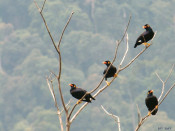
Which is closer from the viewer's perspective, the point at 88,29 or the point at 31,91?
the point at 31,91

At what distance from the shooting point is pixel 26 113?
4753 cm

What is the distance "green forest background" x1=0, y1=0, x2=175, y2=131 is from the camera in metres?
43.5

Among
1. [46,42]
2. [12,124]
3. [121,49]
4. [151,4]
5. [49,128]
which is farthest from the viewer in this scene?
[151,4]

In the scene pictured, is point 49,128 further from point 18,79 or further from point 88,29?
point 88,29

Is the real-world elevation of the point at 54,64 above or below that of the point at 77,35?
below

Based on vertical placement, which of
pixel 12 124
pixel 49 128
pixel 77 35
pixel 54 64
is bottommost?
pixel 49 128

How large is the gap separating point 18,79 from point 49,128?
961 cm

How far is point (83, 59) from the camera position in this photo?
53188mm

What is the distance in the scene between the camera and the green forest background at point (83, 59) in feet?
143

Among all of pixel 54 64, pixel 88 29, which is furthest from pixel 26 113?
pixel 88 29

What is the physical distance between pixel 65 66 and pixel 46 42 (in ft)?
17.2

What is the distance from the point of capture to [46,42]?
182 feet

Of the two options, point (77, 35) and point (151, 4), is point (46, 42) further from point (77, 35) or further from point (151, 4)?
point (151, 4)

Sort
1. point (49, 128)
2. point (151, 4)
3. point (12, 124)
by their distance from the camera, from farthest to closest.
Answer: point (151, 4) → point (12, 124) → point (49, 128)
